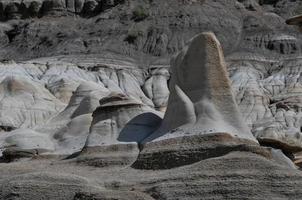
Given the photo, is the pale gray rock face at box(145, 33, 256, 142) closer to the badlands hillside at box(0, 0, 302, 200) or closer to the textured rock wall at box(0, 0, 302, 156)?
the badlands hillside at box(0, 0, 302, 200)

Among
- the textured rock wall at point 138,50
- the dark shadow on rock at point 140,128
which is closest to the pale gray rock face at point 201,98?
the dark shadow on rock at point 140,128

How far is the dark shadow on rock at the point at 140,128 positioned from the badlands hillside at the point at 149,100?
0.03 m

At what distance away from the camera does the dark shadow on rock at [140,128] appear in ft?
95.0

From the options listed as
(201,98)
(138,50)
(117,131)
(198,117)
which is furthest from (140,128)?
(138,50)

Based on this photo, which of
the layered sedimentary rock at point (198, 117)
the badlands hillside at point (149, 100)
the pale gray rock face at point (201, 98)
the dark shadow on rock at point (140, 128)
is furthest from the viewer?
the dark shadow on rock at point (140, 128)

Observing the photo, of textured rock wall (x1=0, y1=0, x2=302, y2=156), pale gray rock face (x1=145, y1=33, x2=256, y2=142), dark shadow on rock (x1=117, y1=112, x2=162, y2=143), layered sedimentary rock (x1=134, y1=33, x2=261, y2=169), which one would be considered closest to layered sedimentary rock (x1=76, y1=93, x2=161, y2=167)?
dark shadow on rock (x1=117, y1=112, x2=162, y2=143)

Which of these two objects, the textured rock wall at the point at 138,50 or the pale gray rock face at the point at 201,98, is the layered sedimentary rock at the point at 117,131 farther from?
the textured rock wall at the point at 138,50

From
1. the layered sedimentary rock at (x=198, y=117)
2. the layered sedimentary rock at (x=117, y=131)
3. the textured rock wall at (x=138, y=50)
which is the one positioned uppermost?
the layered sedimentary rock at (x=198, y=117)

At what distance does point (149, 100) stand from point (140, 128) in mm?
48116

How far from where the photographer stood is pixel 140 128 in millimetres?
29516

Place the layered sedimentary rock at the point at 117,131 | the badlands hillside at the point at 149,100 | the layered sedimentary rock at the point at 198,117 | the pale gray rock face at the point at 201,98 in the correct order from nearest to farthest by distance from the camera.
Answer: the badlands hillside at the point at 149,100 < the layered sedimentary rock at the point at 198,117 < the pale gray rock face at the point at 201,98 < the layered sedimentary rock at the point at 117,131

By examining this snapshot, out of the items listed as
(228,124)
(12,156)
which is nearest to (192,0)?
(12,156)

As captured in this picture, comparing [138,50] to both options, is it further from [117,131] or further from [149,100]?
[117,131]

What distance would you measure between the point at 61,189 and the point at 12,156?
10807 millimetres
